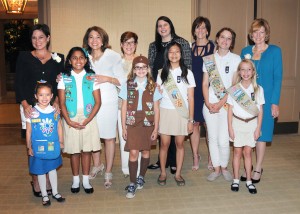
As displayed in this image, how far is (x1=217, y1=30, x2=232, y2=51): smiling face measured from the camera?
12.0ft

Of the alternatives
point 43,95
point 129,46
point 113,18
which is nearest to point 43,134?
point 43,95

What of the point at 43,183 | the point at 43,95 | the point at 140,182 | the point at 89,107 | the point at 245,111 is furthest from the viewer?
the point at 140,182

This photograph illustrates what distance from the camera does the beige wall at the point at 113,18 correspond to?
5203mm

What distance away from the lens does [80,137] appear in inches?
135

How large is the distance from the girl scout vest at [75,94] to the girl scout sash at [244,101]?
4.50ft

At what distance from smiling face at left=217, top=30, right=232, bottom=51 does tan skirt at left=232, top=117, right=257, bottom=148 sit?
29.6 inches

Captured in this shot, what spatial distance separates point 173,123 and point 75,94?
3.21 ft

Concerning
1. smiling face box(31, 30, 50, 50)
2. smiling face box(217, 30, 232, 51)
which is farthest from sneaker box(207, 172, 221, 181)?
smiling face box(31, 30, 50, 50)

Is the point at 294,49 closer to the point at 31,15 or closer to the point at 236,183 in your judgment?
the point at 236,183

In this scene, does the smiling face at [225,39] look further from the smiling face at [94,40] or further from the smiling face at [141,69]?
the smiling face at [94,40]

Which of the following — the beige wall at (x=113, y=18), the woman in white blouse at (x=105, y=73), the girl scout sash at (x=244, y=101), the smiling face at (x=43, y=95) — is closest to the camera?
the smiling face at (x=43, y=95)

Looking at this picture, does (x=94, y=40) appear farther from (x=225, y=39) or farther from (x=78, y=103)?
(x=225, y=39)

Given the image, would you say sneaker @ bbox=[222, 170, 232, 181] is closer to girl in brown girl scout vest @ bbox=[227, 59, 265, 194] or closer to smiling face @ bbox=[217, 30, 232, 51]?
girl in brown girl scout vest @ bbox=[227, 59, 265, 194]

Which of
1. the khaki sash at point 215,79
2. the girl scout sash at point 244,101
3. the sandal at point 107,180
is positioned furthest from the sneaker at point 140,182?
the girl scout sash at point 244,101
